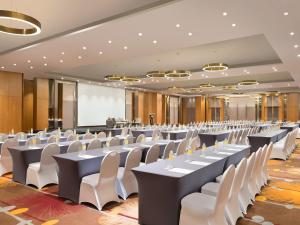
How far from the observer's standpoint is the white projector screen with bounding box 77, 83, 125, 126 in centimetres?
2164

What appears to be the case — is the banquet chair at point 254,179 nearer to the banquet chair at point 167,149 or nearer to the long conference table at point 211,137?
the banquet chair at point 167,149

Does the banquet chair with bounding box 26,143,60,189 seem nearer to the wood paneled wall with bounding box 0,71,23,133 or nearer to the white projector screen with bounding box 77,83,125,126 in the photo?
the wood paneled wall with bounding box 0,71,23,133

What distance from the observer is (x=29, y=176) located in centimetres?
616

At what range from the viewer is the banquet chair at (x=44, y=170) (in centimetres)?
598

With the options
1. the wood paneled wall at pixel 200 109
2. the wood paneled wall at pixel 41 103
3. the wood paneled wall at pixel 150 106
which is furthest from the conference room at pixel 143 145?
the wood paneled wall at pixel 200 109

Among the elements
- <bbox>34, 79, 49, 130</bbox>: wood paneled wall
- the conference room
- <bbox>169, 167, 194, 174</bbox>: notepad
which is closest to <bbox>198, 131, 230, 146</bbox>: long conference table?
the conference room

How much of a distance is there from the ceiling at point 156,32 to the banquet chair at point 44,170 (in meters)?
3.71

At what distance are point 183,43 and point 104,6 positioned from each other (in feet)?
11.2

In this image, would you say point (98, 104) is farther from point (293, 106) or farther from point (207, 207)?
point (293, 106)

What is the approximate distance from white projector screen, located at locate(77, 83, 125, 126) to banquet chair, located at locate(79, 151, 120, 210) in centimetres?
1694

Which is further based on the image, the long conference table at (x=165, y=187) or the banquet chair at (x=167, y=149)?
the banquet chair at (x=167, y=149)

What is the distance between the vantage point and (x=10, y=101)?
1666 centimetres

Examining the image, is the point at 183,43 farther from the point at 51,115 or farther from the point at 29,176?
the point at 51,115

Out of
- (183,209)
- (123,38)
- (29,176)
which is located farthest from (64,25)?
(183,209)
